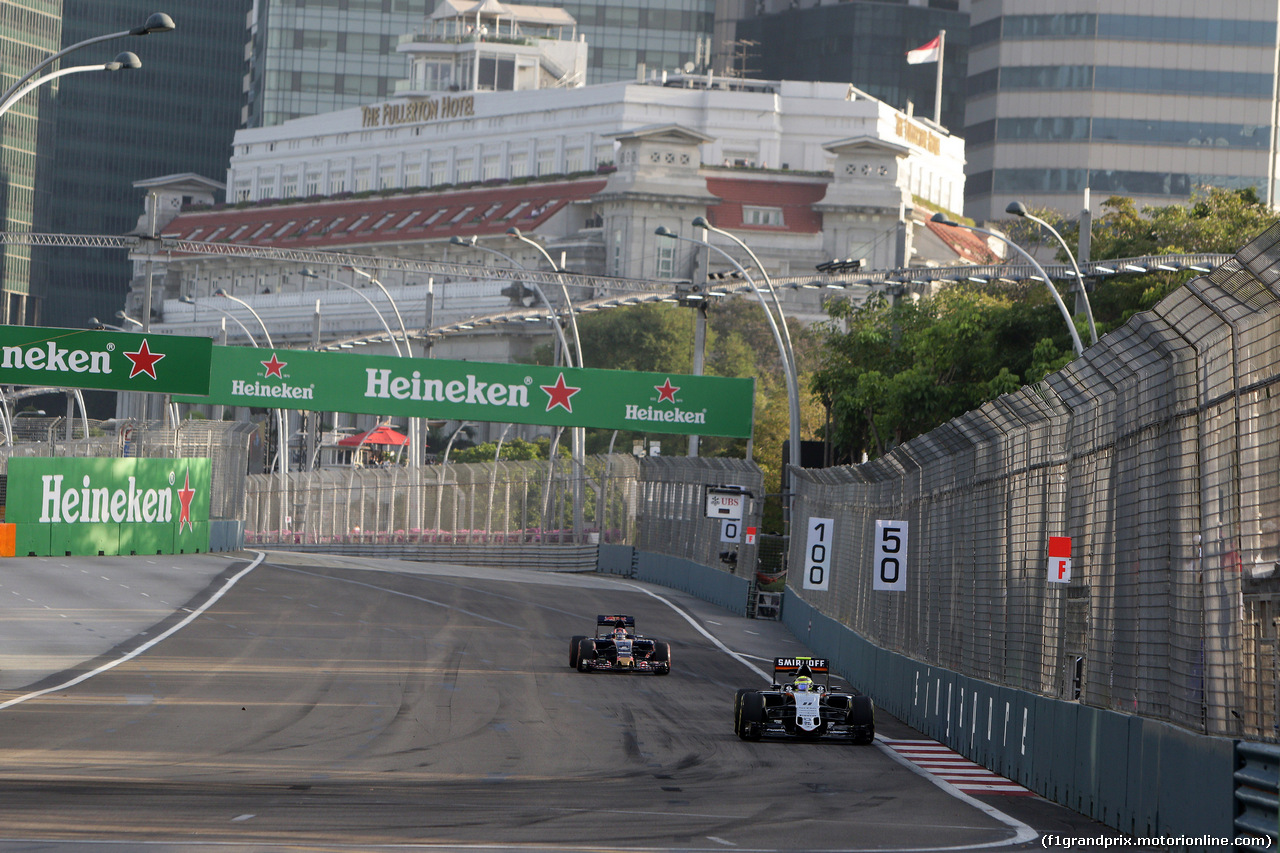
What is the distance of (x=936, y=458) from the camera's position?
2102cm

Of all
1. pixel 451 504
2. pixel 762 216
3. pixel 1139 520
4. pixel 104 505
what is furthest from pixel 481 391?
pixel 762 216

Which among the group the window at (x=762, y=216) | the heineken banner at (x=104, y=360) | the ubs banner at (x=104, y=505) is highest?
the window at (x=762, y=216)

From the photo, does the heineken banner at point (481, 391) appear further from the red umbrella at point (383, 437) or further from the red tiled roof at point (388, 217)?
the red tiled roof at point (388, 217)

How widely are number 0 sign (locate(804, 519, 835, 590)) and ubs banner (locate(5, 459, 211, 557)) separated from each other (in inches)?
844

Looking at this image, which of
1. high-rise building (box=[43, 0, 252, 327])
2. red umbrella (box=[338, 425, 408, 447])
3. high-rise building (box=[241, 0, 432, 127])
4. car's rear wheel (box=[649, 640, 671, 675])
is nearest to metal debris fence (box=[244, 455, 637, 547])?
car's rear wheel (box=[649, 640, 671, 675])

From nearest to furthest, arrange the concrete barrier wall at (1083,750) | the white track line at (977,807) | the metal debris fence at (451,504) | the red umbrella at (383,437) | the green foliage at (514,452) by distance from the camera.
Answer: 1. the concrete barrier wall at (1083,750)
2. the white track line at (977,807)
3. the metal debris fence at (451,504)
4. the green foliage at (514,452)
5. the red umbrella at (383,437)

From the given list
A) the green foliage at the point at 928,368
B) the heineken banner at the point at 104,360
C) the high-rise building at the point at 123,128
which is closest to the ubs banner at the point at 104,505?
the heineken banner at the point at 104,360

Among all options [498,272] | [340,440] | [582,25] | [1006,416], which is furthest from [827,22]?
[1006,416]

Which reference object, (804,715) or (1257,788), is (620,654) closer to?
(804,715)

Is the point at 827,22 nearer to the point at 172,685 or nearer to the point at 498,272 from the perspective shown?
the point at 498,272

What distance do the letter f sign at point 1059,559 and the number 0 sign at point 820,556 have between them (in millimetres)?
14401

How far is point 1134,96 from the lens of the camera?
13400 cm

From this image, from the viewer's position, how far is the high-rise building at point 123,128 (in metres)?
190

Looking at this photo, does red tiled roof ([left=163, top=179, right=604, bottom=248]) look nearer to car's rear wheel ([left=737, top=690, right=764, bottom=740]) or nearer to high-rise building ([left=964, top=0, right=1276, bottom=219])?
high-rise building ([left=964, top=0, right=1276, bottom=219])
